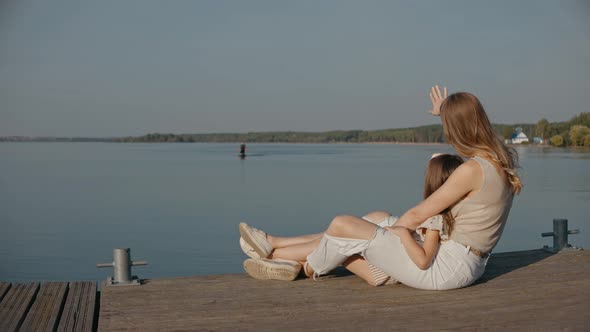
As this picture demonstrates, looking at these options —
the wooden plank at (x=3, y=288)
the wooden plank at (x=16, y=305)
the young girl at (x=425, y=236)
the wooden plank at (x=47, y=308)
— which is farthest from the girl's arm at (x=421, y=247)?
the wooden plank at (x=3, y=288)

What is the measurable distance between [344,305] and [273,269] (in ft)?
2.39

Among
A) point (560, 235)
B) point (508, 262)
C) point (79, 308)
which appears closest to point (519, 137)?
point (560, 235)

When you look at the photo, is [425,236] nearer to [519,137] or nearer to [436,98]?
[436,98]

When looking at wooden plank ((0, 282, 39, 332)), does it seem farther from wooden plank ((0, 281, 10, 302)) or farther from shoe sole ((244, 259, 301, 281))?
shoe sole ((244, 259, 301, 281))

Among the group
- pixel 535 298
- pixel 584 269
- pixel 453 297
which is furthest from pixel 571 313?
pixel 584 269

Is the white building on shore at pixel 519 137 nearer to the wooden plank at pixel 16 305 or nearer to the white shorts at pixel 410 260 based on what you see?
the white shorts at pixel 410 260

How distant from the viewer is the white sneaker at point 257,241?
14.4 feet

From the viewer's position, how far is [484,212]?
379cm

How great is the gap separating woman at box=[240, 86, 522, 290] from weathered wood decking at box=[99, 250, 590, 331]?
0.15 m

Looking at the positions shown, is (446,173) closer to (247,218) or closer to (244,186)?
(247,218)

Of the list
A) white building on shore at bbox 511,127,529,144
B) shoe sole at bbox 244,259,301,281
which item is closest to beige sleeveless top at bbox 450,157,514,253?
shoe sole at bbox 244,259,301,281

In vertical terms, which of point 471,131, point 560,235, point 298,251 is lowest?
point 560,235

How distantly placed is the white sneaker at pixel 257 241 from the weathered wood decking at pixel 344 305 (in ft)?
0.68

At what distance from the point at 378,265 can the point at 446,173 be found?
28.1 inches
